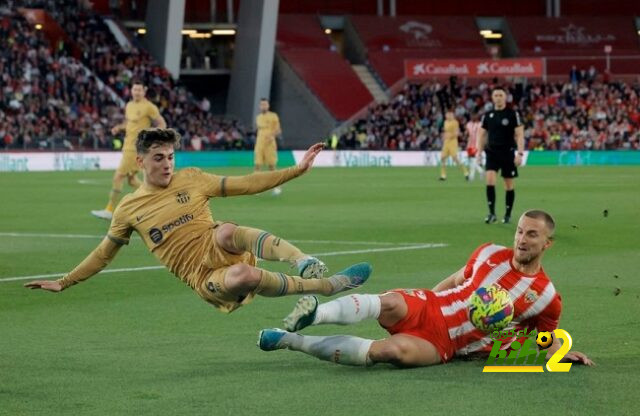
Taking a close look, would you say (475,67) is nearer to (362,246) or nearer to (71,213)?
(71,213)

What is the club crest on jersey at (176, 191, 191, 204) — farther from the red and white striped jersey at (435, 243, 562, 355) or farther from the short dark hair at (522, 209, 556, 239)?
the short dark hair at (522, 209, 556, 239)

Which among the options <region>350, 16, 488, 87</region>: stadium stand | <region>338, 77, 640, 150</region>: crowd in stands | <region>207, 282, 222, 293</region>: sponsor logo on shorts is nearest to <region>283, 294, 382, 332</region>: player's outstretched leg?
<region>207, 282, 222, 293</region>: sponsor logo on shorts

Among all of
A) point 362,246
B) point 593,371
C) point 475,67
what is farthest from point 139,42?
point 593,371

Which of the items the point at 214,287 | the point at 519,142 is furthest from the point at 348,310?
the point at 519,142

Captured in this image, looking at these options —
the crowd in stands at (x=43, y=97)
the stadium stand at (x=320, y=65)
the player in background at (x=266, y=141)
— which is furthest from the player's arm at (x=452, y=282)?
the stadium stand at (x=320, y=65)

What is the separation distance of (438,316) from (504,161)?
14.5 m

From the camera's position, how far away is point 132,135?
25281 mm

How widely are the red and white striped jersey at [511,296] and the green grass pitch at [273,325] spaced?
7.4 inches

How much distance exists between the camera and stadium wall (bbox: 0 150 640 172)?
50875mm

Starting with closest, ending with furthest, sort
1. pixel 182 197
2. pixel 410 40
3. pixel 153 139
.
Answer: pixel 153 139, pixel 182 197, pixel 410 40

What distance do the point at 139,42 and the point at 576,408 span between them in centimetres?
5938

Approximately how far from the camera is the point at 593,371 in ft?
28.8

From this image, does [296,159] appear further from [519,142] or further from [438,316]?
[438,316]

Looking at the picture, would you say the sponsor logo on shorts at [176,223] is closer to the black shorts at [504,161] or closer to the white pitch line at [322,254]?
the white pitch line at [322,254]
